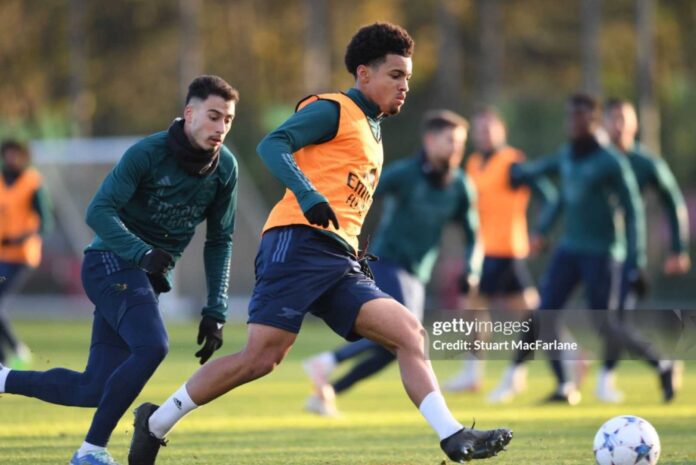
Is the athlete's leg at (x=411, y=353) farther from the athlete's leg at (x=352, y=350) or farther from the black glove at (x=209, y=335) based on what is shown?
the athlete's leg at (x=352, y=350)

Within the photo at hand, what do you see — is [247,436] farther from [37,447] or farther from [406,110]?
[406,110]

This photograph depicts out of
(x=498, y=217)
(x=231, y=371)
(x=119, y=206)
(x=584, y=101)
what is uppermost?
(x=584, y=101)

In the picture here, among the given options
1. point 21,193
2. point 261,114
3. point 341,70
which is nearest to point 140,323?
point 21,193

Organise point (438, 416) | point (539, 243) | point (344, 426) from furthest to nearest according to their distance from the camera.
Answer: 1. point (539, 243)
2. point (344, 426)
3. point (438, 416)

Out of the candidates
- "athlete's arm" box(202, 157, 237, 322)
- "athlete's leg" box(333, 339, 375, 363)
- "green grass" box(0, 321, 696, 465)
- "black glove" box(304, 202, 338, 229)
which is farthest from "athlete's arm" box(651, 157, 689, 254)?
"black glove" box(304, 202, 338, 229)

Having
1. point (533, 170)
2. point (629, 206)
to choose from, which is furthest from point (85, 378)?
point (533, 170)

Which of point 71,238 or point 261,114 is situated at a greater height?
point 261,114

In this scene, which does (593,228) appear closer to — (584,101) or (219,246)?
(584,101)

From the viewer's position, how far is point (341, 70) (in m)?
48.5

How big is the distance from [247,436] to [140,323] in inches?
102

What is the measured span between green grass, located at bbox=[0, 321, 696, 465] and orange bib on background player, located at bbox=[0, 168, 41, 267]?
1.36 m

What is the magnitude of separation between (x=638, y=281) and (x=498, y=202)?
257 centimetres

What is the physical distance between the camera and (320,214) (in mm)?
6891

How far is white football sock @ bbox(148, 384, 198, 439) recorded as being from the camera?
7.53m
